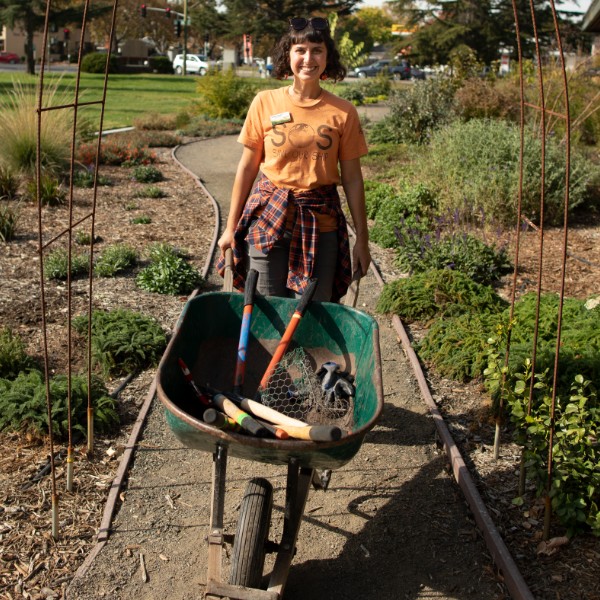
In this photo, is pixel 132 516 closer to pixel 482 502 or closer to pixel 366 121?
pixel 482 502

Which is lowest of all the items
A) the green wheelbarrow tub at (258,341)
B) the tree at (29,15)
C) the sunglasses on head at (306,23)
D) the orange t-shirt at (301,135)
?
the green wheelbarrow tub at (258,341)

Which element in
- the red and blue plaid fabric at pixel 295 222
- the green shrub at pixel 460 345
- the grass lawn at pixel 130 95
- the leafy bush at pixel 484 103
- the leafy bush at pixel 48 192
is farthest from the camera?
the grass lawn at pixel 130 95

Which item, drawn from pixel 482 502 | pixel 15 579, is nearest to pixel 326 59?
pixel 482 502

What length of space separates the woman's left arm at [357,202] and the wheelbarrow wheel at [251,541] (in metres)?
1.55

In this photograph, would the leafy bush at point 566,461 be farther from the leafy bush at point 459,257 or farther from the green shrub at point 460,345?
the leafy bush at point 459,257

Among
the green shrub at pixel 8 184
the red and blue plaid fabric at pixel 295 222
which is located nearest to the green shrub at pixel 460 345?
the red and blue plaid fabric at pixel 295 222

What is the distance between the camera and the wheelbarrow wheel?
9.50ft

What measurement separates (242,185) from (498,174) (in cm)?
582

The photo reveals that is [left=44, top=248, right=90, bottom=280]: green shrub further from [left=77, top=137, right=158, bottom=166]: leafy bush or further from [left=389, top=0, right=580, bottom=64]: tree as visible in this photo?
[left=389, top=0, right=580, bottom=64]: tree

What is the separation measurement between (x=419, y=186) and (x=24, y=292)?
5.04 m

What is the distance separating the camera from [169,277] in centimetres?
702

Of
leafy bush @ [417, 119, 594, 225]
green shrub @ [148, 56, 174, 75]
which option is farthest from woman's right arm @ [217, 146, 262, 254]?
green shrub @ [148, 56, 174, 75]

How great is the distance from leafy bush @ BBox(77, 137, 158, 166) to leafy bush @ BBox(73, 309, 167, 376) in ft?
25.2

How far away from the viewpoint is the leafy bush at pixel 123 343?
210 inches
